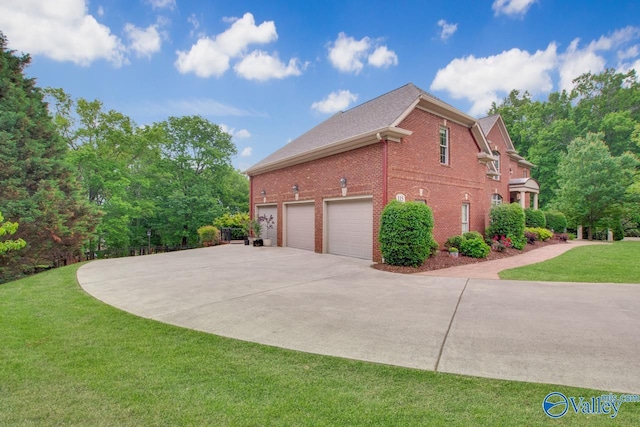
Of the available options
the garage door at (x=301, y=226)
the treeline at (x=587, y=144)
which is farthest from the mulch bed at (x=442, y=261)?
the treeline at (x=587, y=144)

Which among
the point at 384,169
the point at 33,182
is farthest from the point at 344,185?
the point at 33,182

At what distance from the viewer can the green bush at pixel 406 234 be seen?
9.33 meters

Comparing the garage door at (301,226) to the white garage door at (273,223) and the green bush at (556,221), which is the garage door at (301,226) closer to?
the white garage door at (273,223)

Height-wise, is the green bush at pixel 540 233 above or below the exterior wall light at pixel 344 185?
below

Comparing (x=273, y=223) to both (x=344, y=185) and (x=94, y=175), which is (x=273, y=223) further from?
(x=94, y=175)

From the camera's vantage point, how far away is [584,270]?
866 cm

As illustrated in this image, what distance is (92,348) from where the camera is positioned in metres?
3.60

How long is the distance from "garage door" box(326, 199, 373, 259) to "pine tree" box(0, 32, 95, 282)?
12.8 metres

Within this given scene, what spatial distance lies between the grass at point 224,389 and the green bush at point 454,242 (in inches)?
393

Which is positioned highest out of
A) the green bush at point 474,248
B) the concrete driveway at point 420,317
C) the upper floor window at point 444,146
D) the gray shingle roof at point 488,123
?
the gray shingle roof at point 488,123

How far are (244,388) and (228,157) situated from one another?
3008 cm

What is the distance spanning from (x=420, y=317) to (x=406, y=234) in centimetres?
475

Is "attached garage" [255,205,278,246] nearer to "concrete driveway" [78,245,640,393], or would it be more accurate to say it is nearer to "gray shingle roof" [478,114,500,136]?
"concrete driveway" [78,245,640,393]

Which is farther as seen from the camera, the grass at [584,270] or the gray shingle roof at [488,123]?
the gray shingle roof at [488,123]
